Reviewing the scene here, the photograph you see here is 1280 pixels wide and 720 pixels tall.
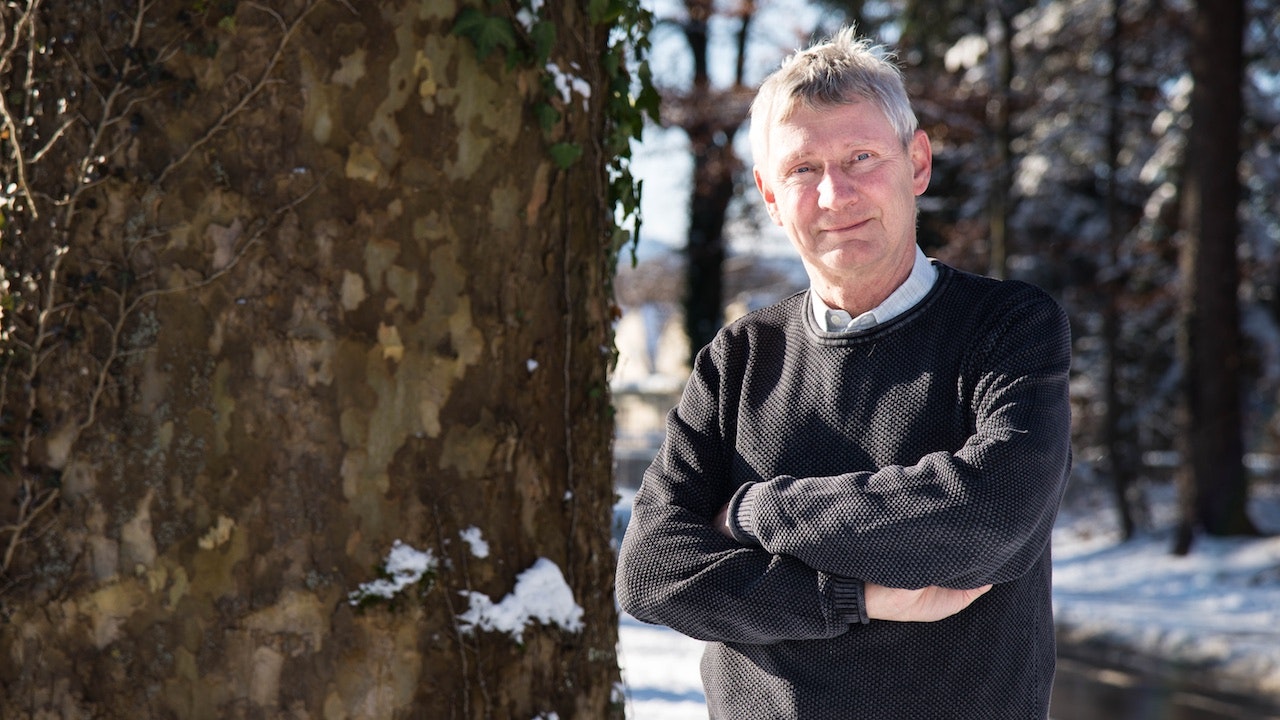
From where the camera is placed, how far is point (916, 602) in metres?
2.10

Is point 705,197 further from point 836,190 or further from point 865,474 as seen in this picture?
point 865,474

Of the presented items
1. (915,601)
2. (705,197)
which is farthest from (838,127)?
(705,197)

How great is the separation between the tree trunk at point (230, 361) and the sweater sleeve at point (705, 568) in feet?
1.76

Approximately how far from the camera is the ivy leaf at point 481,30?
8.96ft

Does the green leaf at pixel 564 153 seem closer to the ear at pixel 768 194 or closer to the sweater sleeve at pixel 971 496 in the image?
the ear at pixel 768 194

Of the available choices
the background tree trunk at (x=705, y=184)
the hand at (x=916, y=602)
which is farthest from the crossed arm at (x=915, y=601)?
the background tree trunk at (x=705, y=184)

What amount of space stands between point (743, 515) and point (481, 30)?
1.22m

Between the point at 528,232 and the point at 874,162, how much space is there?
89cm

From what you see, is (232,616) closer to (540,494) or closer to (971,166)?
(540,494)

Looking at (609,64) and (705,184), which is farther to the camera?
(705,184)

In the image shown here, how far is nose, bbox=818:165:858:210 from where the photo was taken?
2240 millimetres

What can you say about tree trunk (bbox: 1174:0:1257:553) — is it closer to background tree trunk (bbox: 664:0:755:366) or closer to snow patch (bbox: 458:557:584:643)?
background tree trunk (bbox: 664:0:755:366)

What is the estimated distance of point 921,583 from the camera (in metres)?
2.05

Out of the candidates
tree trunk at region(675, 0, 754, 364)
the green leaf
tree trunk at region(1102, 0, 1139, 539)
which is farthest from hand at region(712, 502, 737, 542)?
tree trunk at region(675, 0, 754, 364)
